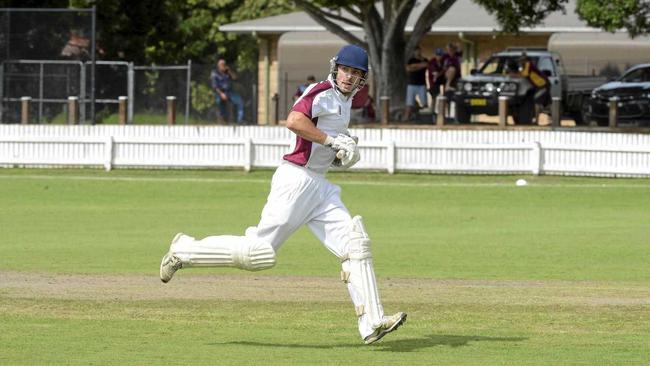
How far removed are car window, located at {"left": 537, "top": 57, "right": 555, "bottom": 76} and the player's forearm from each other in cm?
2966

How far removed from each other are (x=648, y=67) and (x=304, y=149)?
27.5m

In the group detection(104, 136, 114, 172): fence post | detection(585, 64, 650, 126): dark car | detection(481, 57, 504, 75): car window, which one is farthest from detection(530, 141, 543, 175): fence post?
detection(481, 57, 504, 75): car window

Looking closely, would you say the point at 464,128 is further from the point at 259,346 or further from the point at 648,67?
the point at 259,346

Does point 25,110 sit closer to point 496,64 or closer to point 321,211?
point 496,64

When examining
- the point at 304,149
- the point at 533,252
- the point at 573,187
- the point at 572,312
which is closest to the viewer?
the point at 304,149

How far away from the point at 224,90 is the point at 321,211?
2717 cm

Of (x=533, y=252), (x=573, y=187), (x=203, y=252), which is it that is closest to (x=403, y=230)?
(x=533, y=252)

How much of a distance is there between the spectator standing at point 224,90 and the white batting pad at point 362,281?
88.8 feet

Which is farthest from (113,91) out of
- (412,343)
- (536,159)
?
(412,343)

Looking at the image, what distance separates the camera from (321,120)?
30.1 feet

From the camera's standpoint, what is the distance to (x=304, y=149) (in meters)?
9.16

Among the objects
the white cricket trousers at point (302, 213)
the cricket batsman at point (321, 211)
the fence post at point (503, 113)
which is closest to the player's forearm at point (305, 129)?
the cricket batsman at point (321, 211)

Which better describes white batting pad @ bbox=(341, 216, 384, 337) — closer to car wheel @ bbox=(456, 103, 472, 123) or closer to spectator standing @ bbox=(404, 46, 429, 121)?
car wheel @ bbox=(456, 103, 472, 123)

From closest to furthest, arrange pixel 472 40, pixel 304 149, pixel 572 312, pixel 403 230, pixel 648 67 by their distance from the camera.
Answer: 1. pixel 304 149
2. pixel 572 312
3. pixel 403 230
4. pixel 648 67
5. pixel 472 40
